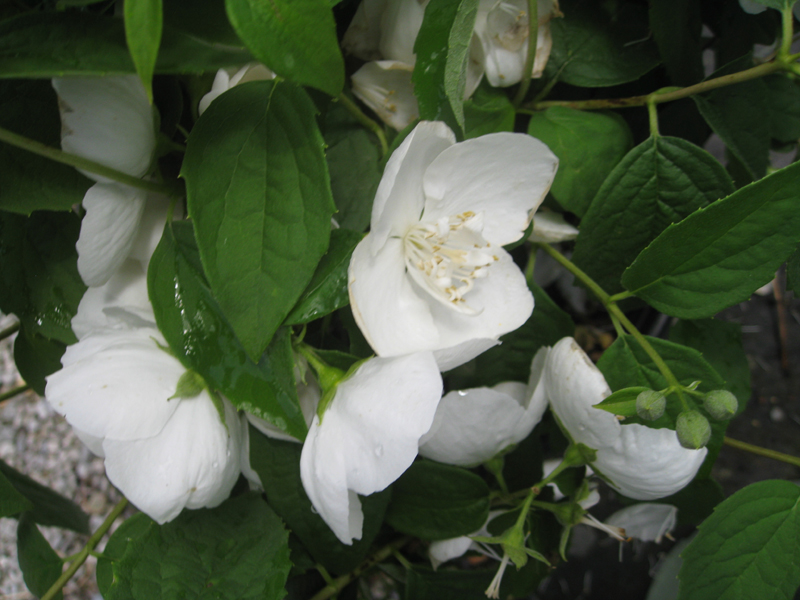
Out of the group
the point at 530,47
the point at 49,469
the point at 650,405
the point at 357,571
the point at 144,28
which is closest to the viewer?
the point at 144,28

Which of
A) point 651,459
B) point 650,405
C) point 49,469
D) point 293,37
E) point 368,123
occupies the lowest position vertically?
point 49,469

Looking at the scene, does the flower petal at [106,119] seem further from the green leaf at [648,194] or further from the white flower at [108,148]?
the green leaf at [648,194]

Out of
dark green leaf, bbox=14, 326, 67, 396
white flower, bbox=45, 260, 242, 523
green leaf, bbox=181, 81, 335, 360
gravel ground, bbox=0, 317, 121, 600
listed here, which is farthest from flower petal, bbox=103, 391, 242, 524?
gravel ground, bbox=0, 317, 121, 600

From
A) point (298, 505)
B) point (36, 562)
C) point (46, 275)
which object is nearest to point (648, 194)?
point (298, 505)

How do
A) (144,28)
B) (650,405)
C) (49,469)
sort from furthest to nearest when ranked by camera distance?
(49,469) → (650,405) → (144,28)

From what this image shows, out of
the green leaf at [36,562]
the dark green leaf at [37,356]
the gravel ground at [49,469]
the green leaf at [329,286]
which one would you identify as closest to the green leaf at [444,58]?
the green leaf at [329,286]

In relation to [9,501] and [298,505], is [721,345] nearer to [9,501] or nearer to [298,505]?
[298,505]
